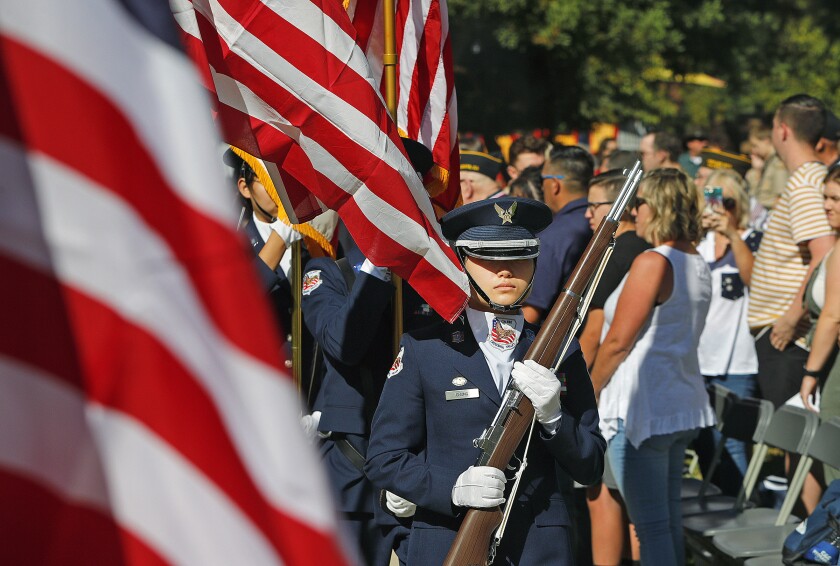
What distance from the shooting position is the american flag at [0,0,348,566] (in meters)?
1.16

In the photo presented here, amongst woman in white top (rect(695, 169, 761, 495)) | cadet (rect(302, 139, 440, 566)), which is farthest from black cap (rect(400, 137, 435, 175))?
woman in white top (rect(695, 169, 761, 495))

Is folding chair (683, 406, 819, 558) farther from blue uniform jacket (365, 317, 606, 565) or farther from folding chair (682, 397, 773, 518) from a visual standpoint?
blue uniform jacket (365, 317, 606, 565)

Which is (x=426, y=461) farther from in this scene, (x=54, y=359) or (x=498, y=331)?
(x=54, y=359)

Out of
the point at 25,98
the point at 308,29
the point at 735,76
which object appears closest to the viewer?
the point at 25,98

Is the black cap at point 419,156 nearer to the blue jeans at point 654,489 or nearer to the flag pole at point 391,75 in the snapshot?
the flag pole at point 391,75

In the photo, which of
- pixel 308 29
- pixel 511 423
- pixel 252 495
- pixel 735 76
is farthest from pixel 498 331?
pixel 735 76

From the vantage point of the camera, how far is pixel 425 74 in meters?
4.78

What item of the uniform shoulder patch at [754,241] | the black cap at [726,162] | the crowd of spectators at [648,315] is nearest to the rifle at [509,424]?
the crowd of spectators at [648,315]

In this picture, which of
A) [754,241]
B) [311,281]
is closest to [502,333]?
[311,281]

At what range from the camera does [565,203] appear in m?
6.35

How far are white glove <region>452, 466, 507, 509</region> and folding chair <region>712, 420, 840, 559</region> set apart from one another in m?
2.47

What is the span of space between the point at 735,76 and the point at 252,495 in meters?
27.3

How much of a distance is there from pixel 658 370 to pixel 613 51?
17477mm

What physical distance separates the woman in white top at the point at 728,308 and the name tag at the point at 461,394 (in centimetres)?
427
